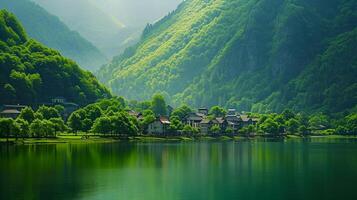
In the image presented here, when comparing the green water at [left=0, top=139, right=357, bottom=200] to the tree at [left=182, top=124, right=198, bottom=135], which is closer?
the green water at [left=0, top=139, right=357, bottom=200]

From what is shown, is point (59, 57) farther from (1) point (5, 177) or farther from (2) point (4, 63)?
(1) point (5, 177)

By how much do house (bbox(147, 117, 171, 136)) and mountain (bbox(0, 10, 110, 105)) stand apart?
3563 cm

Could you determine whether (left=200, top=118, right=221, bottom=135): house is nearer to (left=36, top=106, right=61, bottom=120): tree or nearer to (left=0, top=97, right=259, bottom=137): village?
(left=0, top=97, right=259, bottom=137): village

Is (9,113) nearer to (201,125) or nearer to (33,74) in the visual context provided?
(33,74)

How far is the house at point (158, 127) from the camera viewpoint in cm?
15100

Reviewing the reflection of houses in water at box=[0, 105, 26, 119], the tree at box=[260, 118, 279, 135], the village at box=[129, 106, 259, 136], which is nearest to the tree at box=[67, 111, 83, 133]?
the reflection of houses in water at box=[0, 105, 26, 119]

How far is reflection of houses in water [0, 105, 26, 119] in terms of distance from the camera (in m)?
135

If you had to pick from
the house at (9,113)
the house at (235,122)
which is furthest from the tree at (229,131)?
the house at (9,113)

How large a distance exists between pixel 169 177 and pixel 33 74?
121m

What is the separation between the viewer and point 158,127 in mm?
153125

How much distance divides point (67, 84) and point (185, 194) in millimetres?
142197

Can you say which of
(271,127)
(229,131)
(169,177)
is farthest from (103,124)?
(271,127)

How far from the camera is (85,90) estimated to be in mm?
187125

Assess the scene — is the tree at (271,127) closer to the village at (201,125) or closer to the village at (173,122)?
the village at (173,122)
